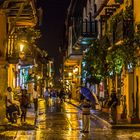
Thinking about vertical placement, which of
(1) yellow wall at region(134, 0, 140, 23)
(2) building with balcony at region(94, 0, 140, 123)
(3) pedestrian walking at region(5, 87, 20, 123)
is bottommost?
(3) pedestrian walking at region(5, 87, 20, 123)

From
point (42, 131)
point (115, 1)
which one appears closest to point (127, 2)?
point (115, 1)

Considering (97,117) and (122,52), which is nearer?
(122,52)

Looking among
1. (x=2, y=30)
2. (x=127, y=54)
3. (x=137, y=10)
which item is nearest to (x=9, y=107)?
(x=2, y=30)

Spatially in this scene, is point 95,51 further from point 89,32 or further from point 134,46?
point 89,32

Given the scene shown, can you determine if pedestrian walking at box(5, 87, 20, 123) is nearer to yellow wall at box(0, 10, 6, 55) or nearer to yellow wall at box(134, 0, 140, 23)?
yellow wall at box(0, 10, 6, 55)

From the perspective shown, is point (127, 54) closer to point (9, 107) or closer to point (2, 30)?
point (2, 30)

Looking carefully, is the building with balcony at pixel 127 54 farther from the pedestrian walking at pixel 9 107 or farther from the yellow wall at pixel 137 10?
the pedestrian walking at pixel 9 107

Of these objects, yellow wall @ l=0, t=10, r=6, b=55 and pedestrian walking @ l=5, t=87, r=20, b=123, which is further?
pedestrian walking @ l=5, t=87, r=20, b=123

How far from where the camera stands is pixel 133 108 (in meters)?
28.0

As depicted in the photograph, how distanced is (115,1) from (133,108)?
7.89 metres

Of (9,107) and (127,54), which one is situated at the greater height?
(127,54)

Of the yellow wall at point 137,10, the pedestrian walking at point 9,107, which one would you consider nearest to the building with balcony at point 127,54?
the yellow wall at point 137,10

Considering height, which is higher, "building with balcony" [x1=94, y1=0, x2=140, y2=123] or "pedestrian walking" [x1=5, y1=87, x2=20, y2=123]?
"building with balcony" [x1=94, y1=0, x2=140, y2=123]

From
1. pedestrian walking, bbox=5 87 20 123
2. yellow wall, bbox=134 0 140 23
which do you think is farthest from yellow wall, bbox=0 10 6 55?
yellow wall, bbox=134 0 140 23
